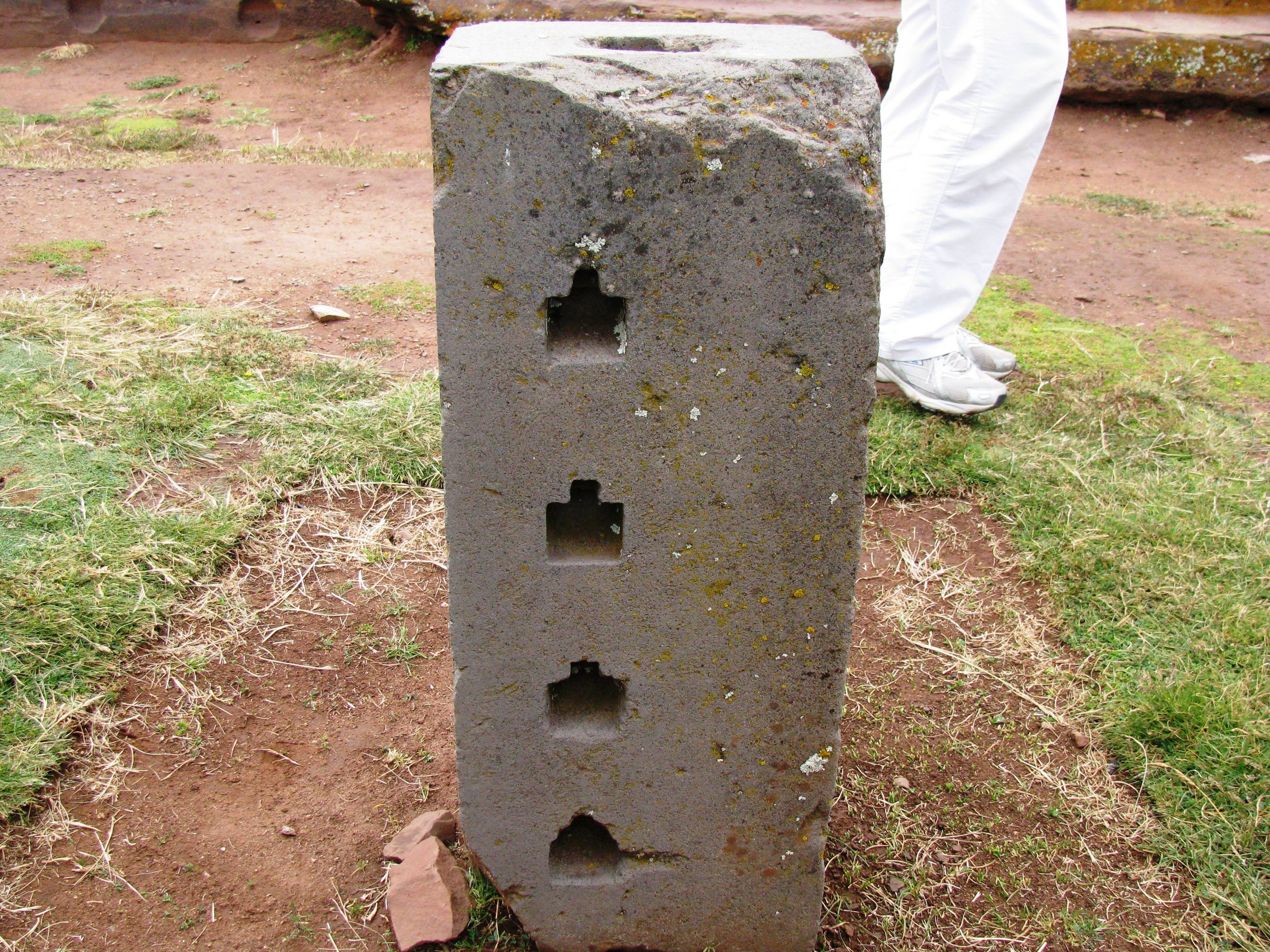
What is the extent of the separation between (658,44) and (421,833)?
1472mm

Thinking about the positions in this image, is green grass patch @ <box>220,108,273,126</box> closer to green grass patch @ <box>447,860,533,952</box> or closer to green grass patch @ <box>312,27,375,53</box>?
green grass patch @ <box>312,27,375,53</box>

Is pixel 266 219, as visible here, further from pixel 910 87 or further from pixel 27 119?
pixel 910 87

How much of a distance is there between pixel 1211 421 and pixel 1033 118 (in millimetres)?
1233

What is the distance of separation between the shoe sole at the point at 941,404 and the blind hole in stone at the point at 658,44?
2108 mm

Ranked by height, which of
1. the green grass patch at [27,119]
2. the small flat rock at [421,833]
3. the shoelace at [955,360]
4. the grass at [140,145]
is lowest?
the small flat rock at [421,833]

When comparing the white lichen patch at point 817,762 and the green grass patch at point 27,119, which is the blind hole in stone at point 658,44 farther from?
the green grass patch at point 27,119

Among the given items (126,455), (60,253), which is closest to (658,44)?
(126,455)

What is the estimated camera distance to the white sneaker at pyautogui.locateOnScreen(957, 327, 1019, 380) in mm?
3734

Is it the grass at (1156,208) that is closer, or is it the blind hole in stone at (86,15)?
the grass at (1156,208)

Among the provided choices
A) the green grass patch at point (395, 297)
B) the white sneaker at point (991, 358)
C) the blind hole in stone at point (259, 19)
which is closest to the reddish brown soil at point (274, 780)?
the green grass patch at point (395, 297)

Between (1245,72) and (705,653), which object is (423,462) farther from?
(1245,72)

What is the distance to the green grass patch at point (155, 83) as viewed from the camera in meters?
8.01

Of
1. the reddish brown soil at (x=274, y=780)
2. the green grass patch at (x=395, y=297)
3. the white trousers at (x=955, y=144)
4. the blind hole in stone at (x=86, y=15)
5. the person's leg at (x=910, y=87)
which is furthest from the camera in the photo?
the blind hole in stone at (x=86, y=15)

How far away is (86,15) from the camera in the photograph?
902 centimetres
